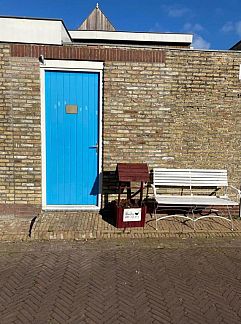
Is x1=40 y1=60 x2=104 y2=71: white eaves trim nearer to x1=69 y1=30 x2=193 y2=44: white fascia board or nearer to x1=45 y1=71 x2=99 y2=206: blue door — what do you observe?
x1=45 y1=71 x2=99 y2=206: blue door

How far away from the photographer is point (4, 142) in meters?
5.61

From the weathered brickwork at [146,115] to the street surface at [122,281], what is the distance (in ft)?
5.17

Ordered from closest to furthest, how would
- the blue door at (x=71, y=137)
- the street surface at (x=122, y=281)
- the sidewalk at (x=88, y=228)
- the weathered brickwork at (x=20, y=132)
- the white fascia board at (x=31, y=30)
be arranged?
the street surface at (x=122, y=281), the sidewalk at (x=88, y=228), the weathered brickwork at (x=20, y=132), the blue door at (x=71, y=137), the white fascia board at (x=31, y=30)

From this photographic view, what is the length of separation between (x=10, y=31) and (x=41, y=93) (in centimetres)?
151

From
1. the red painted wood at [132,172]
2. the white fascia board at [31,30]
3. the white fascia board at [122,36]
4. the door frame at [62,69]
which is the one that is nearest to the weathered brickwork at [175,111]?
the door frame at [62,69]

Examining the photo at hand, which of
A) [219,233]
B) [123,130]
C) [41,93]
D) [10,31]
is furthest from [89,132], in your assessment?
[219,233]

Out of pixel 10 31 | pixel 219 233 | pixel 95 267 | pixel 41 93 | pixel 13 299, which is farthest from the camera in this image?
pixel 10 31

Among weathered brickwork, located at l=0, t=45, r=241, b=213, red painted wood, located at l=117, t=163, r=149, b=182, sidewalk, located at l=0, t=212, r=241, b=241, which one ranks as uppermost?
weathered brickwork, located at l=0, t=45, r=241, b=213

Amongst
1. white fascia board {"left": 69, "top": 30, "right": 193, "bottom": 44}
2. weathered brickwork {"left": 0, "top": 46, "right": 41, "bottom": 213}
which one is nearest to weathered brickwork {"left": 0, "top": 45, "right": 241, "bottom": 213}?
weathered brickwork {"left": 0, "top": 46, "right": 41, "bottom": 213}

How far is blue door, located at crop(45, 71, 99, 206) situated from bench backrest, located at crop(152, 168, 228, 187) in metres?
1.23

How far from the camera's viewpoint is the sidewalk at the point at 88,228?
4.90 metres

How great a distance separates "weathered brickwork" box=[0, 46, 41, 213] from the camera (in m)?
5.50

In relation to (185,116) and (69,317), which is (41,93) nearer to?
(185,116)

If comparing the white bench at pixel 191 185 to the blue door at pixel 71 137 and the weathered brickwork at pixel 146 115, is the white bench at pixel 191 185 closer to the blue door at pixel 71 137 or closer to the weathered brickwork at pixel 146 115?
the weathered brickwork at pixel 146 115
